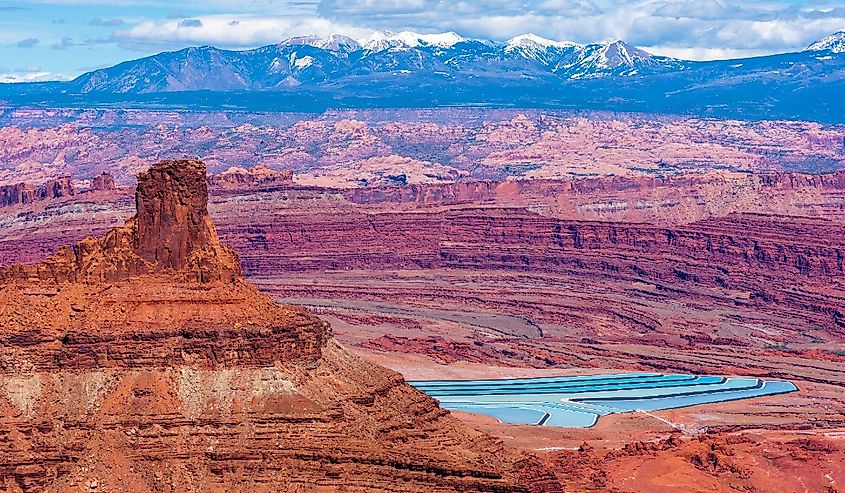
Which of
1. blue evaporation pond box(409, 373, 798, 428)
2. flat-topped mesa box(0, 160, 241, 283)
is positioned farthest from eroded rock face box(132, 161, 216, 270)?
blue evaporation pond box(409, 373, 798, 428)

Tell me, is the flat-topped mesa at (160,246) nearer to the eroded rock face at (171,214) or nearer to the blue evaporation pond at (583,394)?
the eroded rock face at (171,214)

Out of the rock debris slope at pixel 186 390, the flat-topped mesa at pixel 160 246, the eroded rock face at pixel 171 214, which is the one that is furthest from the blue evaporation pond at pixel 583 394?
the rock debris slope at pixel 186 390

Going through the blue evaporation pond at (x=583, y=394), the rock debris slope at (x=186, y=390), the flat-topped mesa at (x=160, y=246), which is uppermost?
the flat-topped mesa at (x=160, y=246)

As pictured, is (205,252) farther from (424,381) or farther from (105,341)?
(424,381)

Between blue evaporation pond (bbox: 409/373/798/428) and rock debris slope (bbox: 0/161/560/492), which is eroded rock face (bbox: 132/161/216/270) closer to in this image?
rock debris slope (bbox: 0/161/560/492)

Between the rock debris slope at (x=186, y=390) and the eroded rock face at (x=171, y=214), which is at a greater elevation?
the eroded rock face at (x=171, y=214)

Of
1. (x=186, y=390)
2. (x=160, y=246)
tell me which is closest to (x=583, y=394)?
(x=160, y=246)
